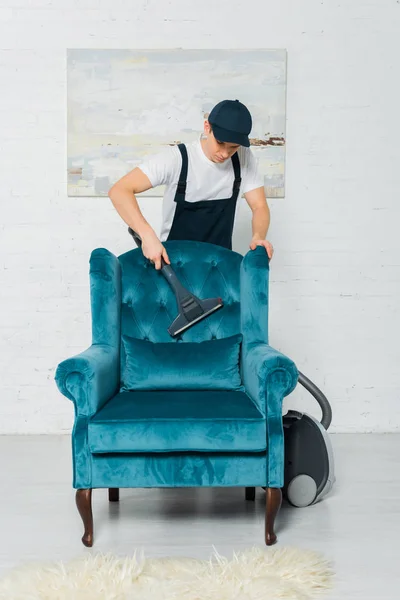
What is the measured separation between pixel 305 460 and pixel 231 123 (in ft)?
4.22

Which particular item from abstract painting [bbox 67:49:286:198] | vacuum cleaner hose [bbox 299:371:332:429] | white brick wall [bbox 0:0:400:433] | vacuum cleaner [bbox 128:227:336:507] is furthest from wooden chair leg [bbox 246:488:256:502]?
abstract painting [bbox 67:49:286:198]

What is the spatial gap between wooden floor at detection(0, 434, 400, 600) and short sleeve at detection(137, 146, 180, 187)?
1.29 metres

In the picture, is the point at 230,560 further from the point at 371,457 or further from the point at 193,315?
the point at 371,457

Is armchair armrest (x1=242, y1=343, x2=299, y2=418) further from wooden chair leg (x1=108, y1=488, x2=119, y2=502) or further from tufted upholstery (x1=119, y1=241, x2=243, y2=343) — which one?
wooden chair leg (x1=108, y1=488, x2=119, y2=502)

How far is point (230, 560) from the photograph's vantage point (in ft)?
7.82

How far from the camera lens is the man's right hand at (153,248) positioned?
3.03 meters

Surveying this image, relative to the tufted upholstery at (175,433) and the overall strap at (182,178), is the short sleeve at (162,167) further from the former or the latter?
the tufted upholstery at (175,433)

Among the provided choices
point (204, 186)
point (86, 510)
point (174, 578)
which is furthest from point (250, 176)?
point (174, 578)

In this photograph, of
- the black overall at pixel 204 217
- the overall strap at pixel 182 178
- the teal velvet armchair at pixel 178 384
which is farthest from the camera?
the black overall at pixel 204 217

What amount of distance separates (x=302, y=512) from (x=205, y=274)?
1.01 metres

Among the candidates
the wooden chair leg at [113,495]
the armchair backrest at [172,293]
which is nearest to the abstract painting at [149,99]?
the armchair backrest at [172,293]

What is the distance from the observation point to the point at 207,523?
2791mm

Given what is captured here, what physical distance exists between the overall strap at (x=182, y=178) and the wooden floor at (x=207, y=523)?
123cm

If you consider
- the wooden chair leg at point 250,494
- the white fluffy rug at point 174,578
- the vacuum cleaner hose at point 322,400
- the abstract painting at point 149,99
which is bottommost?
the wooden chair leg at point 250,494
